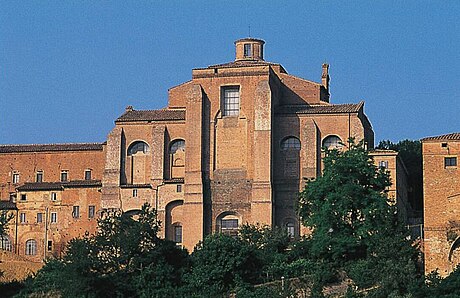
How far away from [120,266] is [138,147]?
687 inches

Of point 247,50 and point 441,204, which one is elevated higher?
point 247,50

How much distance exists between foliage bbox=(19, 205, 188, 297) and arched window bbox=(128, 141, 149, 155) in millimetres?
14813

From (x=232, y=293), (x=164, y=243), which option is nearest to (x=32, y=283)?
(x=164, y=243)

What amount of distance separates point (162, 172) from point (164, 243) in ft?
48.2

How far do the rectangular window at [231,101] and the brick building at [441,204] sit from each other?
16.9 metres

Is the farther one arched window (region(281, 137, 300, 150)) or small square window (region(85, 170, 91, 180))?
small square window (region(85, 170, 91, 180))

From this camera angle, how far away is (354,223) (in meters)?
51.9

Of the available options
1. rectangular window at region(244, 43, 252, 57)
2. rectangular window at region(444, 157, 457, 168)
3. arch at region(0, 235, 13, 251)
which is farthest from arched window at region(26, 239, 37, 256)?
rectangular window at region(444, 157, 457, 168)

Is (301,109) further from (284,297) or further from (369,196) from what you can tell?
(284,297)

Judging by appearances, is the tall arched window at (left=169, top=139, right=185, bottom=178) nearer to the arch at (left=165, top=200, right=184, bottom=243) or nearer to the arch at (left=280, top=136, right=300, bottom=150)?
the arch at (left=165, top=200, right=184, bottom=243)

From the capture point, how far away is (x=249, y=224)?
A: 205 feet

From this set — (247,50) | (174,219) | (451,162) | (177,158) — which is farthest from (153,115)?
(451,162)

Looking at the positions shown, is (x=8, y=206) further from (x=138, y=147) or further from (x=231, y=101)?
(x=231, y=101)

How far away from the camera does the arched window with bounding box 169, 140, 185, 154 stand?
66.7 meters
